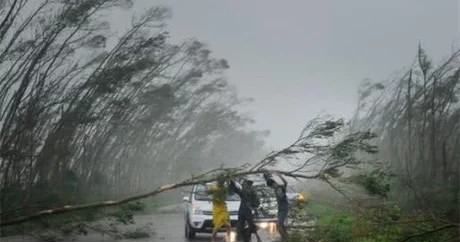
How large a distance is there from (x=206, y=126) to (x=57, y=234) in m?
46.3

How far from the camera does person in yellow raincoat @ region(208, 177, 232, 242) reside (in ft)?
46.1

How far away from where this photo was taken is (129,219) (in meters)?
17.4

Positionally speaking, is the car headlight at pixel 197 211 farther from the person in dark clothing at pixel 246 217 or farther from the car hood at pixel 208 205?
the person in dark clothing at pixel 246 217

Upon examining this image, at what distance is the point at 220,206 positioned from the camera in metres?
17.0

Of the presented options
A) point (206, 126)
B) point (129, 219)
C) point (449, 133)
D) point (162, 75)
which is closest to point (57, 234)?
point (129, 219)

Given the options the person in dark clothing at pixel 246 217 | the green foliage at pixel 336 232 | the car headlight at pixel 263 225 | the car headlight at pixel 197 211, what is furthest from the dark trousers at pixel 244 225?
the car headlight at pixel 263 225

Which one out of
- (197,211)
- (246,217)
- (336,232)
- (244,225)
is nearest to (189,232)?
(197,211)

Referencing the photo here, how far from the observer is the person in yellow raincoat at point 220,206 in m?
14.0

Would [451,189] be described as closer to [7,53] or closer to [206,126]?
[7,53]

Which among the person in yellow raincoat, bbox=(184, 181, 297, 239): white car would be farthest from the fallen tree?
bbox=(184, 181, 297, 239): white car

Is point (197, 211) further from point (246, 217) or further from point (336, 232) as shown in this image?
point (336, 232)

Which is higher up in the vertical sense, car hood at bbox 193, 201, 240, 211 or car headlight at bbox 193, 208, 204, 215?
car hood at bbox 193, 201, 240, 211

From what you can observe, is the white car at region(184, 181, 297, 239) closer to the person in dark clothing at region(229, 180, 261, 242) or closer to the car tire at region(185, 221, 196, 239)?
the car tire at region(185, 221, 196, 239)

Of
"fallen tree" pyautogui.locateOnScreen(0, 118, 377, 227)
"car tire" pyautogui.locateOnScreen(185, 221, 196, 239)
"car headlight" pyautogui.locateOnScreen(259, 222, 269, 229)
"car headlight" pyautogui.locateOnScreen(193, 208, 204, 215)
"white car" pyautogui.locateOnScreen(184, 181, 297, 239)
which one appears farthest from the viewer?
"car headlight" pyautogui.locateOnScreen(259, 222, 269, 229)
